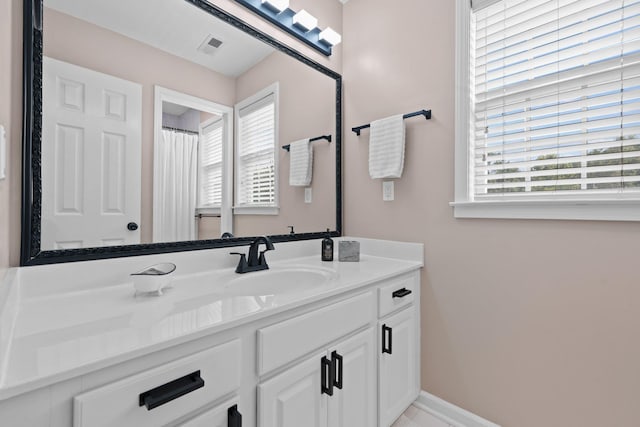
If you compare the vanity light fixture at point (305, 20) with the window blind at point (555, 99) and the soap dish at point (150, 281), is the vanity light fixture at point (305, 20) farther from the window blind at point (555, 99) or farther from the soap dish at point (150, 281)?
the soap dish at point (150, 281)

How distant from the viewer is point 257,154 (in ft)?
5.34

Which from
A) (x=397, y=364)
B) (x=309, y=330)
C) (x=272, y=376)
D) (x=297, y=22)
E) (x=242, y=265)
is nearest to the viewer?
(x=272, y=376)

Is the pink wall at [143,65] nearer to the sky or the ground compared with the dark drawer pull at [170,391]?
nearer to the sky

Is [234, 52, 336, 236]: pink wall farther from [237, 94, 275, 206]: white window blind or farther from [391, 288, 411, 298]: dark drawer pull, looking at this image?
[391, 288, 411, 298]: dark drawer pull

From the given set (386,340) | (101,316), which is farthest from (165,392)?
(386,340)

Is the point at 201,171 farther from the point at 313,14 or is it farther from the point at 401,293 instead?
the point at 313,14

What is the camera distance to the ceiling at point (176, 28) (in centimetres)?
107

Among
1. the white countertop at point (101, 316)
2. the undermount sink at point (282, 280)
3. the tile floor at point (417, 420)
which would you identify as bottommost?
the tile floor at point (417, 420)

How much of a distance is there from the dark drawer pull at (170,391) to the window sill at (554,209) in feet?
4.28

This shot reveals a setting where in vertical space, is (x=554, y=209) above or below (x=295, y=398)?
above

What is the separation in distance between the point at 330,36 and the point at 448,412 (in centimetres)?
222

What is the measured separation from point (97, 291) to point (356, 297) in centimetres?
92

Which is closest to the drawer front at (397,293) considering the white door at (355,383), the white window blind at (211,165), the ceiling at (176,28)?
the white door at (355,383)

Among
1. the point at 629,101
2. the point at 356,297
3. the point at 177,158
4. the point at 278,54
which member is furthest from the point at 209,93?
the point at 629,101
